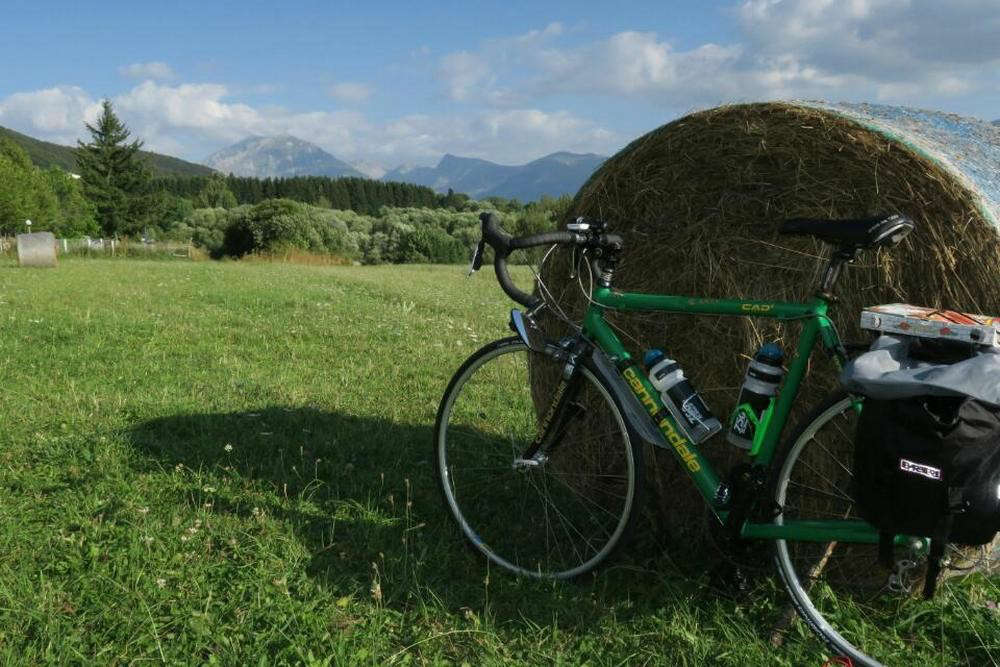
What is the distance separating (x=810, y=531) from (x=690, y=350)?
1084 mm

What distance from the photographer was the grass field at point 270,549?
280cm

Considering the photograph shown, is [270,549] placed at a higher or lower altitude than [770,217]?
lower

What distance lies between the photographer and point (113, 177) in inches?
2650

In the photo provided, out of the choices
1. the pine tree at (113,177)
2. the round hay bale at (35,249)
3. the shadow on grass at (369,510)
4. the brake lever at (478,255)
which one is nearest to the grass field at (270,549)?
the shadow on grass at (369,510)

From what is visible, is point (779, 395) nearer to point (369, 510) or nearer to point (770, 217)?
point (770, 217)

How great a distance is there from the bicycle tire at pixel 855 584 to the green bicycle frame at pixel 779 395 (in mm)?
100

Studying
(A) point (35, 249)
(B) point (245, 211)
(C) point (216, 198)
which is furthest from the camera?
(C) point (216, 198)

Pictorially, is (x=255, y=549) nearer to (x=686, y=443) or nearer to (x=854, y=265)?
(x=686, y=443)

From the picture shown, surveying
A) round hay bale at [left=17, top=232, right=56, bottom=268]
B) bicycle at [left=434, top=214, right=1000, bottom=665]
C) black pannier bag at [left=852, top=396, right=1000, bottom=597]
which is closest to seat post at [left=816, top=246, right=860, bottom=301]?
bicycle at [left=434, top=214, right=1000, bottom=665]

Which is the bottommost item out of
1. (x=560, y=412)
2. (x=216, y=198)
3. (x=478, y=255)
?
(x=560, y=412)

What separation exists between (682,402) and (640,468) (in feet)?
1.04

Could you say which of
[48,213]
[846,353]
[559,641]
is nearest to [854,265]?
[846,353]

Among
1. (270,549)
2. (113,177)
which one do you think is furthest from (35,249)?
(113,177)

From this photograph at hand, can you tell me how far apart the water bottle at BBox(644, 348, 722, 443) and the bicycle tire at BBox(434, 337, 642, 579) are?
0.22 metres
